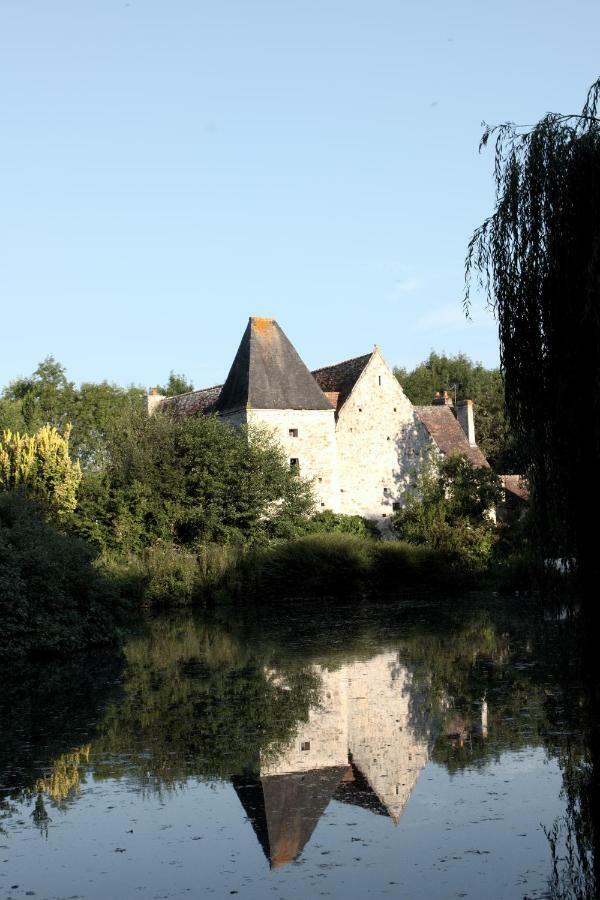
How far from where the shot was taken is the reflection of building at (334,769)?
8.42 meters

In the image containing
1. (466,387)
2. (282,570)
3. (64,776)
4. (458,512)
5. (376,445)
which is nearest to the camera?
(64,776)

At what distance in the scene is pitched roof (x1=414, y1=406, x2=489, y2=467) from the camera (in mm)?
50906

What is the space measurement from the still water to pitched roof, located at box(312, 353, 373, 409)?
29.3m

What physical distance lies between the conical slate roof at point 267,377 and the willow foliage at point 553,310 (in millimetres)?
35251

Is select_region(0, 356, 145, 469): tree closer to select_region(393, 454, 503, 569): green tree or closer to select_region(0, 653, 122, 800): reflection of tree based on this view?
select_region(393, 454, 503, 569): green tree

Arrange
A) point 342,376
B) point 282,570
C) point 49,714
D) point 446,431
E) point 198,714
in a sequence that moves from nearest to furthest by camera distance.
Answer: point 198,714, point 49,714, point 282,570, point 342,376, point 446,431

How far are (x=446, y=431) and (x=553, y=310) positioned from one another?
44.4 meters

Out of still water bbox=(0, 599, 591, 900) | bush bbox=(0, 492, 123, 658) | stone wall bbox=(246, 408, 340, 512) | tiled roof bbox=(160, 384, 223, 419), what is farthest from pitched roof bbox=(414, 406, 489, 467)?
still water bbox=(0, 599, 591, 900)

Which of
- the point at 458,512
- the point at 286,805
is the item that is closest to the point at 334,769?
the point at 286,805

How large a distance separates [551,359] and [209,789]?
15.9ft

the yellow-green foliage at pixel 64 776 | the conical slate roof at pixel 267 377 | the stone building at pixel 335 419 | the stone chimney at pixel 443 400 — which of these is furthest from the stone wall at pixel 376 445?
the yellow-green foliage at pixel 64 776

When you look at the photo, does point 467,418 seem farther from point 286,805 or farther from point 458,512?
point 286,805

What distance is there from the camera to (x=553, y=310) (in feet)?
26.8

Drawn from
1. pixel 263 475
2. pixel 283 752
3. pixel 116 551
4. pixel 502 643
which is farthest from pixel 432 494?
pixel 283 752
